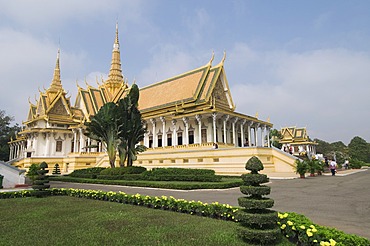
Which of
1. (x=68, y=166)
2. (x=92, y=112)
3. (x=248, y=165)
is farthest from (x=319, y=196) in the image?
(x=92, y=112)

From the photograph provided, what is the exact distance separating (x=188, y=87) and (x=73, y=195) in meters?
23.1

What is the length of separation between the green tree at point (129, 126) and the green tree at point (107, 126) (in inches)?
18.3

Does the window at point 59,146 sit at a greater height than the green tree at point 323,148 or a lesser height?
lesser

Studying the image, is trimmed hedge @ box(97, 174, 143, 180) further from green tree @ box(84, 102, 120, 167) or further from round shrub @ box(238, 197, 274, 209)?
round shrub @ box(238, 197, 274, 209)

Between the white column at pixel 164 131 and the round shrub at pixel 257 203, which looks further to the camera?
the white column at pixel 164 131

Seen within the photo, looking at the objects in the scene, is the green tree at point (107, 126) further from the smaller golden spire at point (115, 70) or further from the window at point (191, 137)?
the smaller golden spire at point (115, 70)

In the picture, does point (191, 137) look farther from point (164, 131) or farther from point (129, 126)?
point (129, 126)

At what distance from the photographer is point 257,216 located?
4590mm

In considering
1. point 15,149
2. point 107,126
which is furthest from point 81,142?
point 15,149

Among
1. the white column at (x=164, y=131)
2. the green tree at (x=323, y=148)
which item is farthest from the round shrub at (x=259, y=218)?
the green tree at (x=323, y=148)

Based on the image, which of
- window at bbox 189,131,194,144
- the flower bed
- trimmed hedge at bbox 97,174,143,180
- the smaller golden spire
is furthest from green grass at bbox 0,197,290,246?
the smaller golden spire

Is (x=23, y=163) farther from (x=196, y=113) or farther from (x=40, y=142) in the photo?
(x=196, y=113)

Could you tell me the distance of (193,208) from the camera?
23.8ft

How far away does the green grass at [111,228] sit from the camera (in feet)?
15.8
